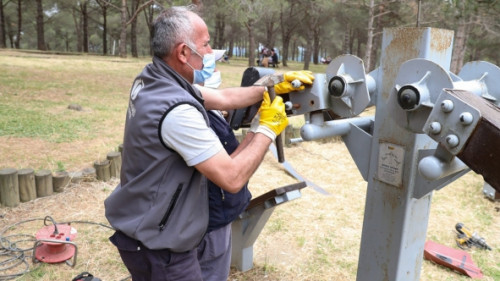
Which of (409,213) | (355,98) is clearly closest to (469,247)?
(409,213)

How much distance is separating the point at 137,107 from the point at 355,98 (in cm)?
87

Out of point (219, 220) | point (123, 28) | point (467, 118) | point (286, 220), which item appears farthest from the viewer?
point (123, 28)

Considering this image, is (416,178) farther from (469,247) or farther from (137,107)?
(469,247)

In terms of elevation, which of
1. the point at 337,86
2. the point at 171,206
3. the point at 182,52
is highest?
the point at 182,52

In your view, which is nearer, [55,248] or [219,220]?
[219,220]

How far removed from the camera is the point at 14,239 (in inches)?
128

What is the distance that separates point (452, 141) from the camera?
1079 mm

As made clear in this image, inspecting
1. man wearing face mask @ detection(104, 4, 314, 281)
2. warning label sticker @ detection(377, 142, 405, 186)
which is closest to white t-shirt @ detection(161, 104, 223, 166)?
man wearing face mask @ detection(104, 4, 314, 281)

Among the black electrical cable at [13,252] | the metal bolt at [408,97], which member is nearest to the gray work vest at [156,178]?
the metal bolt at [408,97]

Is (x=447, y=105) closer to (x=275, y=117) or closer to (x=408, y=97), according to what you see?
(x=408, y=97)

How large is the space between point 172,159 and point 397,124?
840 millimetres

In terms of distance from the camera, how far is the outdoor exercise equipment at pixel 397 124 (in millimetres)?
1279

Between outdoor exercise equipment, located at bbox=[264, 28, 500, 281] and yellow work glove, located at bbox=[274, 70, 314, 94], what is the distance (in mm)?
38

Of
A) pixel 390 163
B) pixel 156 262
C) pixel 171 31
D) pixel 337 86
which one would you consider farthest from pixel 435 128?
pixel 156 262
